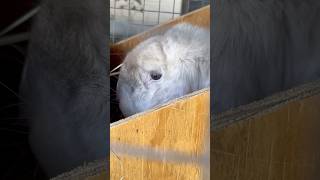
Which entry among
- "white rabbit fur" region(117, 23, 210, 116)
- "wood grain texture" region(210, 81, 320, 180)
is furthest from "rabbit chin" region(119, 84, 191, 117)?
"wood grain texture" region(210, 81, 320, 180)

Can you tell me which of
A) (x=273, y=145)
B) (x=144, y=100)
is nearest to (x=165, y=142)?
(x=144, y=100)

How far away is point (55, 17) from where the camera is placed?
4.68 feet

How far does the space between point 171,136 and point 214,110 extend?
22cm

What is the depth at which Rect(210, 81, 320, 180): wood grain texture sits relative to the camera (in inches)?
75.5

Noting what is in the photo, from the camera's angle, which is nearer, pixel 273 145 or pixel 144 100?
pixel 144 100

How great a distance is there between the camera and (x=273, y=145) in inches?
80.5

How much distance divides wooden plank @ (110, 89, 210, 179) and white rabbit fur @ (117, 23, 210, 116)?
47 millimetres

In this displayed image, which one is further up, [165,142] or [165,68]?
[165,68]

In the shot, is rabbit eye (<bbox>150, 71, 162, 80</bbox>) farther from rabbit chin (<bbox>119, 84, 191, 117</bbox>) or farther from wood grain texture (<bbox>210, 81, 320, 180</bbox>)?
wood grain texture (<bbox>210, 81, 320, 180</bbox>)

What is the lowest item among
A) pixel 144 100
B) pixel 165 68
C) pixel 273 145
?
pixel 273 145

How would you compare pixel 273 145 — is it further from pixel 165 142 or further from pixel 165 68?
pixel 165 68

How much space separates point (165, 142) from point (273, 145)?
59cm

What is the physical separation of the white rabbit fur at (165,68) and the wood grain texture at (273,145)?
11.2 inches

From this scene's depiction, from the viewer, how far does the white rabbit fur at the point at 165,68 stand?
5.39 feet
